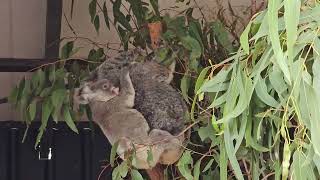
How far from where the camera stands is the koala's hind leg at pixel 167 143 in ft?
3.69

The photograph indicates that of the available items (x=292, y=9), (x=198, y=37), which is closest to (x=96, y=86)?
(x=198, y=37)

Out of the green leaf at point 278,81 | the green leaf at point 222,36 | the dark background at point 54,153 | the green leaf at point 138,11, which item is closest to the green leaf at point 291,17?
the green leaf at point 278,81

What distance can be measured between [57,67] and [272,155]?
1.93ft

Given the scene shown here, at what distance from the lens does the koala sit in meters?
1.14

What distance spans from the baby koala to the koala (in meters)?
0.01

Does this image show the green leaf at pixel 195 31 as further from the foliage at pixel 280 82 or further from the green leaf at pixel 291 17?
the green leaf at pixel 291 17

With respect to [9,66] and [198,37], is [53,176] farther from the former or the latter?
[198,37]

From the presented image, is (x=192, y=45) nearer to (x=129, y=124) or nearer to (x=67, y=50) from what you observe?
(x=129, y=124)

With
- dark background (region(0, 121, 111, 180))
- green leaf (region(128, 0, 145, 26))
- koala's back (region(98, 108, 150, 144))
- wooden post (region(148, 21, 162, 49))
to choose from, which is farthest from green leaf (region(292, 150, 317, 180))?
dark background (region(0, 121, 111, 180))

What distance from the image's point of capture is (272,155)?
1.00 meters

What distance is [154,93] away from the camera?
1144 millimetres

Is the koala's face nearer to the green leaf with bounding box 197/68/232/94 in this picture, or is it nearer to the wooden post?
the wooden post

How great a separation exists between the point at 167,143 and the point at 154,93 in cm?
10

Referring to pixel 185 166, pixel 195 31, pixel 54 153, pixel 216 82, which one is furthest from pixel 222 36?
pixel 54 153
